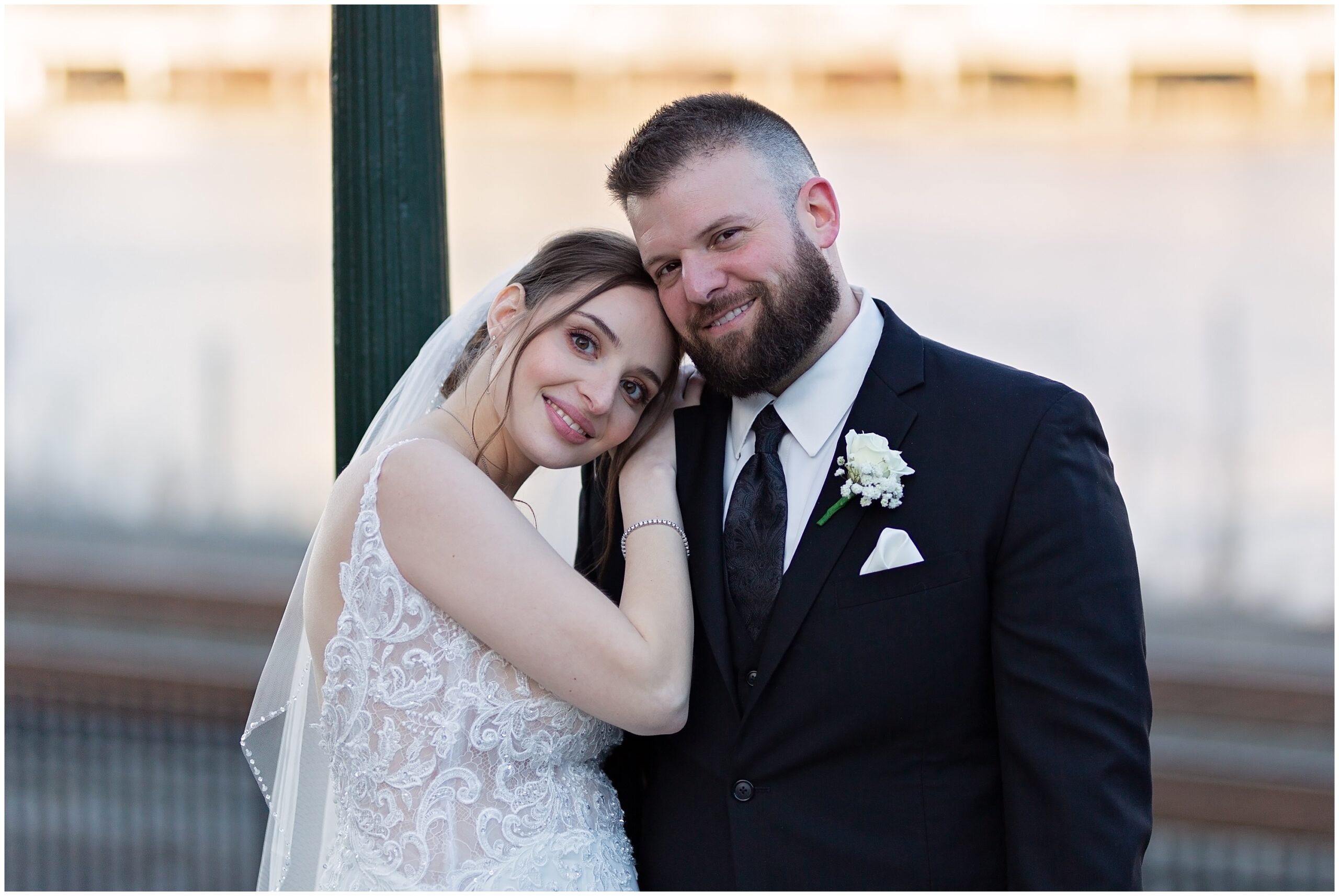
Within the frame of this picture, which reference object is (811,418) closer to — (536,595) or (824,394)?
(824,394)

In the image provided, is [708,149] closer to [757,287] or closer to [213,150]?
[757,287]

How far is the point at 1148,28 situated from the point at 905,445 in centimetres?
917

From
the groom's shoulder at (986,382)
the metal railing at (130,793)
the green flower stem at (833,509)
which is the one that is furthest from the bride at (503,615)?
the metal railing at (130,793)

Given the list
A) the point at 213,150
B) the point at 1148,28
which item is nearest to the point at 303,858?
the point at 1148,28

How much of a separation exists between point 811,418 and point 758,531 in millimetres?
232

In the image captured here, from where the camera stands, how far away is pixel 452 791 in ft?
6.73

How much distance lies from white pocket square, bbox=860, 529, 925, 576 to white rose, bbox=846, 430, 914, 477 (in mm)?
103

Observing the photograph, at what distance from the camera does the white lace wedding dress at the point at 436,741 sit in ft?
6.70

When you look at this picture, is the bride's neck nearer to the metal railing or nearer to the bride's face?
the bride's face

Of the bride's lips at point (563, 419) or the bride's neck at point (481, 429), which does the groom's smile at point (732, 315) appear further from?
the bride's neck at point (481, 429)

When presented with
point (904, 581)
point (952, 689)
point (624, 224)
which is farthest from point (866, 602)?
point (624, 224)

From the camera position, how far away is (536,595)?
198 cm

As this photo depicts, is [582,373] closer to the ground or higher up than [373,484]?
higher up

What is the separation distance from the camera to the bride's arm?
1962 millimetres
